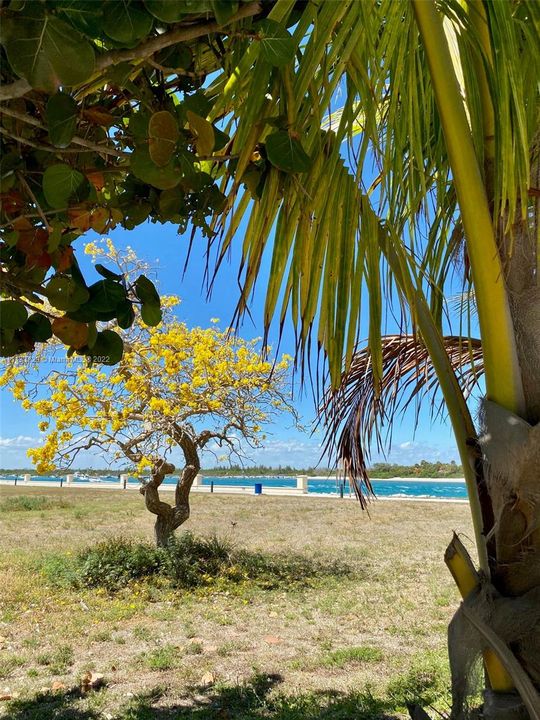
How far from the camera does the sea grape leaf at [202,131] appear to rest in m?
0.68

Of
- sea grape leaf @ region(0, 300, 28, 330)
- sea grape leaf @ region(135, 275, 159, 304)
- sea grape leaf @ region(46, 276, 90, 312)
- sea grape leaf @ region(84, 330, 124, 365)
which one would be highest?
sea grape leaf @ region(135, 275, 159, 304)

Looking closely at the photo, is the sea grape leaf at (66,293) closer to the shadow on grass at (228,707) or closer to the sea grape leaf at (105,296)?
the sea grape leaf at (105,296)

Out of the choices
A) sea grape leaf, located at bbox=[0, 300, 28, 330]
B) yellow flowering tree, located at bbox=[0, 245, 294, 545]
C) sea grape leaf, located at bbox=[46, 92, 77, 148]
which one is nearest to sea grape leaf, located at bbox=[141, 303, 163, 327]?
sea grape leaf, located at bbox=[0, 300, 28, 330]

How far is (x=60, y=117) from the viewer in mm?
610

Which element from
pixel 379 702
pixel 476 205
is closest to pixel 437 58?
pixel 476 205

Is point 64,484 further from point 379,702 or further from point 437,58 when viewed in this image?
point 437,58

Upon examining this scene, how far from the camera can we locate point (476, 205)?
1.03 meters

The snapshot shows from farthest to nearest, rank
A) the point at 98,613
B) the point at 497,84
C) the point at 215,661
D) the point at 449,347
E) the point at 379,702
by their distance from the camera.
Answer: the point at 98,613 < the point at 215,661 < the point at 379,702 < the point at 449,347 < the point at 497,84

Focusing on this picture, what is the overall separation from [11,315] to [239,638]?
3967 millimetres

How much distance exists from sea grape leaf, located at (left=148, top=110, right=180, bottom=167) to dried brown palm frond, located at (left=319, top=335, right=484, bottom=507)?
→ 4.11 ft

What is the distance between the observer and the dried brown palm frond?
1905 mm

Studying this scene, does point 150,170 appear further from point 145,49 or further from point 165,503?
point 165,503

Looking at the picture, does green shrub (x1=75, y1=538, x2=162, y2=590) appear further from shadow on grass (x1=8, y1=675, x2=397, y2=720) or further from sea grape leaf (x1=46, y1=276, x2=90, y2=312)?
sea grape leaf (x1=46, y1=276, x2=90, y2=312)

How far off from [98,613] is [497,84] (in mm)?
4964
